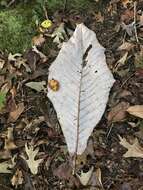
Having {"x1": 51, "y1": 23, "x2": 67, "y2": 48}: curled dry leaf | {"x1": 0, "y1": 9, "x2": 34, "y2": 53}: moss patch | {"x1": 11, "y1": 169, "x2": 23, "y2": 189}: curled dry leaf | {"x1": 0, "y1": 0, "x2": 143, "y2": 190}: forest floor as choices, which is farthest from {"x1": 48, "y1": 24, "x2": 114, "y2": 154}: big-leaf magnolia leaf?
{"x1": 0, "y1": 9, "x2": 34, "y2": 53}: moss patch

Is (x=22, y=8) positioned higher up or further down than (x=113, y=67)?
higher up

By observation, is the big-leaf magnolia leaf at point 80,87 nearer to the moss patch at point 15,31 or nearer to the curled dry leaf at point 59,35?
the curled dry leaf at point 59,35

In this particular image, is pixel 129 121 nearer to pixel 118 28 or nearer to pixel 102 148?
pixel 102 148

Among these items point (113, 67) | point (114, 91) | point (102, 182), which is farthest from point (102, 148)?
point (113, 67)

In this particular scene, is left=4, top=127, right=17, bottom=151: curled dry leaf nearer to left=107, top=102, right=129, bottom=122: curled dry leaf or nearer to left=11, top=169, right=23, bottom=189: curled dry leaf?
left=11, top=169, right=23, bottom=189: curled dry leaf

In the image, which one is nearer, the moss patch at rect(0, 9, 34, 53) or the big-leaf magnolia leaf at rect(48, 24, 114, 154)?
the big-leaf magnolia leaf at rect(48, 24, 114, 154)

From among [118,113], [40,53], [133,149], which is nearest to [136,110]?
[118,113]
